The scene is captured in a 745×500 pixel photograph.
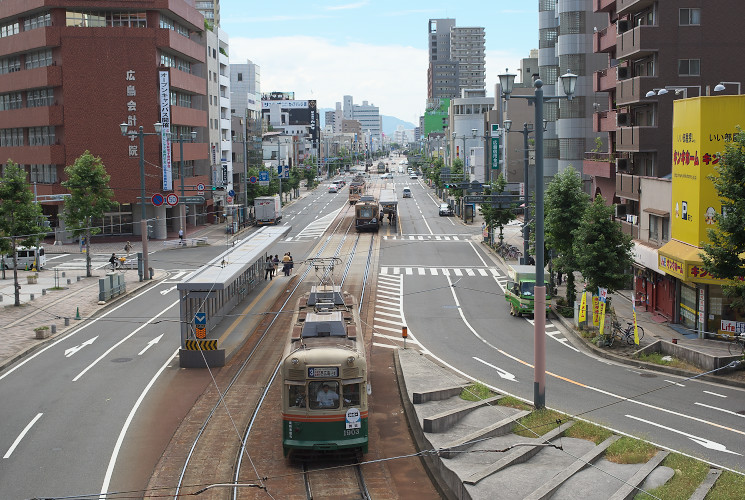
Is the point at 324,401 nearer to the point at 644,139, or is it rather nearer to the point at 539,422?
the point at 539,422

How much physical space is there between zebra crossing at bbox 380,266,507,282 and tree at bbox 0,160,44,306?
2349 cm

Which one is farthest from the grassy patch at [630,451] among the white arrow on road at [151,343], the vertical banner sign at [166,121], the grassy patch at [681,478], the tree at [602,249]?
the vertical banner sign at [166,121]

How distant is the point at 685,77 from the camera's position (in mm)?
46375

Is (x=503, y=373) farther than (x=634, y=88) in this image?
No

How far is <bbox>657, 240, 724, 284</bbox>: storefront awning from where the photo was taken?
34.0 meters

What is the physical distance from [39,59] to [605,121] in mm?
55471

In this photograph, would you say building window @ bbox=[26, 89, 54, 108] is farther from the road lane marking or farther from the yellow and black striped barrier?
the road lane marking

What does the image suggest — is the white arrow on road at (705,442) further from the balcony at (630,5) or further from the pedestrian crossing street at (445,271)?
the pedestrian crossing street at (445,271)

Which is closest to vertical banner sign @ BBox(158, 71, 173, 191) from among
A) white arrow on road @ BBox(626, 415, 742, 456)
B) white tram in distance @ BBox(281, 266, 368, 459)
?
white tram in distance @ BBox(281, 266, 368, 459)

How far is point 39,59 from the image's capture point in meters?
80.0

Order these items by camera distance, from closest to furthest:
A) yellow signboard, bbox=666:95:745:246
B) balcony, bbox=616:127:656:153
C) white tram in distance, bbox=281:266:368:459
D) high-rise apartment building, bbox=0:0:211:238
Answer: white tram in distance, bbox=281:266:368:459, yellow signboard, bbox=666:95:745:246, balcony, bbox=616:127:656:153, high-rise apartment building, bbox=0:0:211:238

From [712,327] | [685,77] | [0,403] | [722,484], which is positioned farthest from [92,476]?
[685,77]

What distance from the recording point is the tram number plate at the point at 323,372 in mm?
20438

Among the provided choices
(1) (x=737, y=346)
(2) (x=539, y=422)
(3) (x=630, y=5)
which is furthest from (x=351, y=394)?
(3) (x=630, y=5)
